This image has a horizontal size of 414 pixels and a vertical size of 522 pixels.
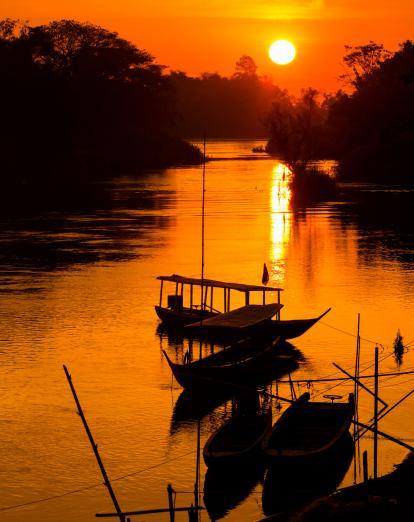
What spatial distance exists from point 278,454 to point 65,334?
58.5 feet

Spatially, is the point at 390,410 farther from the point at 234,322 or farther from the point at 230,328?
the point at 234,322

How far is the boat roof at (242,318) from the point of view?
34.3 metres

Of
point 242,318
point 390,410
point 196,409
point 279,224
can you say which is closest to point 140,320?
point 242,318

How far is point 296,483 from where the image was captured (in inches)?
973

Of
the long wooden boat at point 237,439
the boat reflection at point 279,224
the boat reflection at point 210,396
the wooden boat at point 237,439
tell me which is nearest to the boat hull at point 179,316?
the boat reflection at point 210,396

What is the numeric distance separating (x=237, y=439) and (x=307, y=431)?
1.77 metres

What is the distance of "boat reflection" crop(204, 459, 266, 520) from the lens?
24.5 metres

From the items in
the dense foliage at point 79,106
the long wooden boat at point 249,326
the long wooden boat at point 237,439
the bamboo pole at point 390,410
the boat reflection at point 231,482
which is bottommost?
the boat reflection at point 231,482

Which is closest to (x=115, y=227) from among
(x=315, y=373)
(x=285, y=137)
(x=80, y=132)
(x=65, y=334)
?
(x=285, y=137)

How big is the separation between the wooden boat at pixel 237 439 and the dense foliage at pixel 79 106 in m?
89.9

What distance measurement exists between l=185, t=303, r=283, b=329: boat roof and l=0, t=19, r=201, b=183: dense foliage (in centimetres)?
7974

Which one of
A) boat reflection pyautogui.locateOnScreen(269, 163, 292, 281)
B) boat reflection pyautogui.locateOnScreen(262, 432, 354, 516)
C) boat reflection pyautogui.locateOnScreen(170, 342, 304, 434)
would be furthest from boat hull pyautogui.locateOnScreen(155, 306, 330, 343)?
boat reflection pyautogui.locateOnScreen(269, 163, 292, 281)

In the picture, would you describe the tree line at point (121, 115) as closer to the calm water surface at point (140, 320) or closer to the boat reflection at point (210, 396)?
the calm water surface at point (140, 320)

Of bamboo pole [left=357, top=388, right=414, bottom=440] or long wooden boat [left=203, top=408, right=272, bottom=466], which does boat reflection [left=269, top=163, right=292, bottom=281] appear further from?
long wooden boat [left=203, top=408, right=272, bottom=466]
